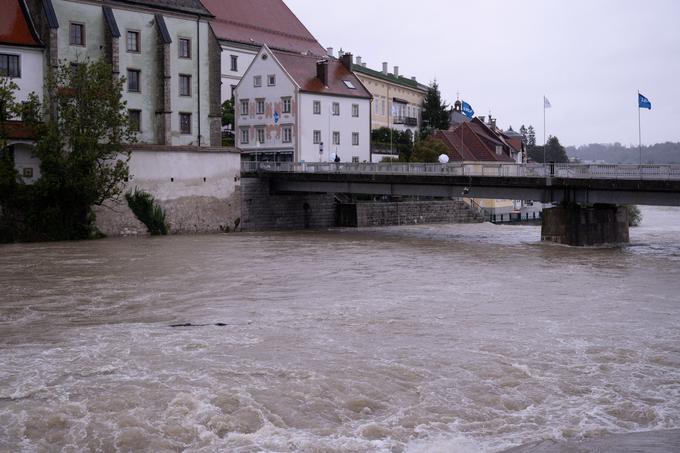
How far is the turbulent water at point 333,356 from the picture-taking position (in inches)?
502

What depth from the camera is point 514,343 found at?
59.9 feet

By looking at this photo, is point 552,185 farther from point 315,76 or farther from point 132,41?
point 315,76

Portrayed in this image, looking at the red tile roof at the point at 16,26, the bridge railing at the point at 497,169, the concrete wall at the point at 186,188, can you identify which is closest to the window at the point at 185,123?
the concrete wall at the point at 186,188

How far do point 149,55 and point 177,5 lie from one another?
153 inches

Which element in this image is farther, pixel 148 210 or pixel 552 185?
pixel 148 210

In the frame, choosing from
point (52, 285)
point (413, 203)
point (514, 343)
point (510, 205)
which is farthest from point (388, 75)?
point (514, 343)

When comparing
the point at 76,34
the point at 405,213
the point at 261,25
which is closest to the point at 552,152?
the point at 261,25

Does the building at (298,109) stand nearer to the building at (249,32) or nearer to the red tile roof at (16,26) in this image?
the building at (249,32)

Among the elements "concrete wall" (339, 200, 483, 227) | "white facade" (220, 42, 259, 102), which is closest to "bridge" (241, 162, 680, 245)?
"concrete wall" (339, 200, 483, 227)

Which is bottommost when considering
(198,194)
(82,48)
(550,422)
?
(550,422)

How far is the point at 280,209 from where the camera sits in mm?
57781

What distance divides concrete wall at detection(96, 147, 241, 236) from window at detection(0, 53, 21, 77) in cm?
768

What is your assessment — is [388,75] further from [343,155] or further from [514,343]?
[514,343]

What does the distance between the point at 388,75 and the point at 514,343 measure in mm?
76191
